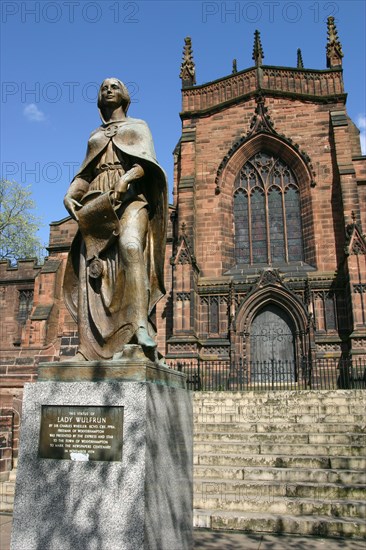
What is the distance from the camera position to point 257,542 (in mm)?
5164

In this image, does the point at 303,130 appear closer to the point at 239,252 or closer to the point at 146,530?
the point at 239,252

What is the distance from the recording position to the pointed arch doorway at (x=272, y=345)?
60.6 feet


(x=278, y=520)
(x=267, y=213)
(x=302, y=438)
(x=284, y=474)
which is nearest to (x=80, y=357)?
(x=278, y=520)

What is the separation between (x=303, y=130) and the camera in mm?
20953

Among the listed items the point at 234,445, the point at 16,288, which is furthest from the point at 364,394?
the point at 16,288

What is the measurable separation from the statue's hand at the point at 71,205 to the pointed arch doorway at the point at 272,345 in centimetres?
1507

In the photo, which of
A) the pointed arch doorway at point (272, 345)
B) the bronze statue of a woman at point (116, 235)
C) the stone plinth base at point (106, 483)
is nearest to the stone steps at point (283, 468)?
the stone plinth base at point (106, 483)

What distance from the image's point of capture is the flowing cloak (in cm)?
412

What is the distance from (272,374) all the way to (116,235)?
44.8ft

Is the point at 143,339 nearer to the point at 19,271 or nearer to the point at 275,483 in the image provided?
the point at 275,483

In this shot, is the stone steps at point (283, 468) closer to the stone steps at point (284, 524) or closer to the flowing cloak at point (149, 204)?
the stone steps at point (284, 524)

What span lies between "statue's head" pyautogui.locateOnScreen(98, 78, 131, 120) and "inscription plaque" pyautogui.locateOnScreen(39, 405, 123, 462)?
2.68 meters

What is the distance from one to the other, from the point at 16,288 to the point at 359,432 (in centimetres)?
2324

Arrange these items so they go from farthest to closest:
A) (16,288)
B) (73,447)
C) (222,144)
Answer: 1. (16,288)
2. (222,144)
3. (73,447)
